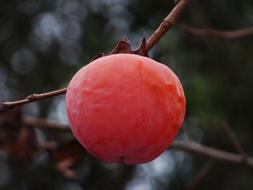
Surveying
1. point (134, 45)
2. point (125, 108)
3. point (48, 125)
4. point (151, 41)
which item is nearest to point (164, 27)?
point (151, 41)

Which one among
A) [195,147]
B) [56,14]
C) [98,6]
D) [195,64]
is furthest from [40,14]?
[195,147]

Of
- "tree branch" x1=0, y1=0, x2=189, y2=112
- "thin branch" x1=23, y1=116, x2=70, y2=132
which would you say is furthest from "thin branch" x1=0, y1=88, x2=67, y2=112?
"thin branch" x1=23, y1=116, x2=70, y2=132

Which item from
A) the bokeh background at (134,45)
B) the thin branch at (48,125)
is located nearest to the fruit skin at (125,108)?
the thin branch at (48,125)

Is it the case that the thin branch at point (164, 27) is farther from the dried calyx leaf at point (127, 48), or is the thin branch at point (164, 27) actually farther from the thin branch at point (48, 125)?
the thin branch at point (48, 125)

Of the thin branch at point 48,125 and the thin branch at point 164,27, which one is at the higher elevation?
the thin branch at point 164,27

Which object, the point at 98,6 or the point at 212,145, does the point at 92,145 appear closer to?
the point at 212,145

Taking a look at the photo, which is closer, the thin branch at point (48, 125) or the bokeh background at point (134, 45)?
the thin branch at point (48, 125)
